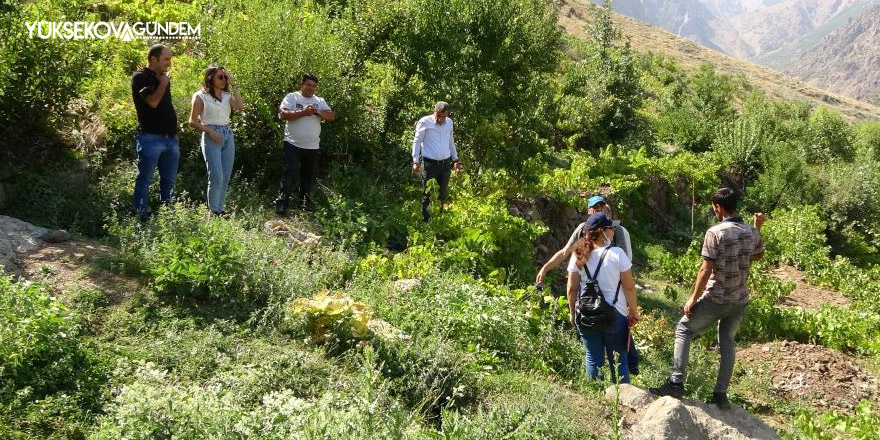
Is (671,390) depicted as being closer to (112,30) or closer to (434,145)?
(434,145)

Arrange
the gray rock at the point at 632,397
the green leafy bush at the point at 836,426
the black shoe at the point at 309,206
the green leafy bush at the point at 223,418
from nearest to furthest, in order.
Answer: the green leafy bush at the point at 223,418
the gray rock at the point at 632,397
the green leafy bush at the point at 836,426
the black shoe at the point at 309,206

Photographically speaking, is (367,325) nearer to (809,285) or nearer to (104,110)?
(104,110)

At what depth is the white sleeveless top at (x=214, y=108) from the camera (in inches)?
241

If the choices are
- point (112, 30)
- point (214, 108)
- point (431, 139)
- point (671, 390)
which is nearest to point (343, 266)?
point (214, 108)

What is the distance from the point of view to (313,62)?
26.9ft

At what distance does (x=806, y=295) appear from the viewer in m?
12.1

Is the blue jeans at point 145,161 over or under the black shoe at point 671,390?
over

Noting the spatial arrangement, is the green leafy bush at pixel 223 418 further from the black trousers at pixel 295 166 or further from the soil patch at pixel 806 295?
the soil patch at pixel 806 295

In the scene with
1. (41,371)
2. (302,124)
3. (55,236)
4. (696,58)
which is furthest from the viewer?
(696,58)

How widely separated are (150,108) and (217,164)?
811mm

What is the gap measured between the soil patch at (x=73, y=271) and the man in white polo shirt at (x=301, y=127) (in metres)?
2.44

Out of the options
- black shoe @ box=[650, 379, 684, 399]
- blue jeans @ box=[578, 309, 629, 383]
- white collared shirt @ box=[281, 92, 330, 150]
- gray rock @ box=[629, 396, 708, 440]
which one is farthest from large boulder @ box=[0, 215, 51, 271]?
black shoe @ box=[650, 379, 684, 399]

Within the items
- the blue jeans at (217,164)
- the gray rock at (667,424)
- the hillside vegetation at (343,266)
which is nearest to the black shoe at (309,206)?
the hillside vegetation at (343,266)

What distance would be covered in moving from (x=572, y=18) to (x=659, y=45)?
35.8 feet
